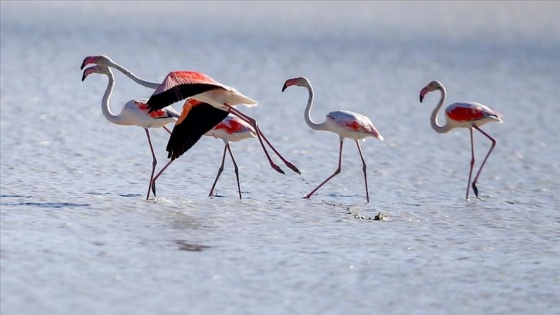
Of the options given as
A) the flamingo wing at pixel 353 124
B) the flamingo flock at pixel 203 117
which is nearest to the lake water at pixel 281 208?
the flamingo flock at pixel 203 117

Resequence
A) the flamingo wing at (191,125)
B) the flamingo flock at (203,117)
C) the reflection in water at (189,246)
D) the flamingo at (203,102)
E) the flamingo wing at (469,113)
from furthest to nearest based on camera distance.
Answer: the flamingo wing at (469,113) < the flamingo wing at (191,125) < the flamingo flock at (203,117) < the flamingo at (203,102) < the reflection in water at (189,246)

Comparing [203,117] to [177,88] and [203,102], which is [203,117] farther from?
[177,88]

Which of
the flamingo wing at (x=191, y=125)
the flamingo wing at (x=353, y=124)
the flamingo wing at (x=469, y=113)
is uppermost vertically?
the flamingo wing at (x=469, y=113)

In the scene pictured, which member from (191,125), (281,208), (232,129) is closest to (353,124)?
(232,129)

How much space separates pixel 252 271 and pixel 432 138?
24.5 ft

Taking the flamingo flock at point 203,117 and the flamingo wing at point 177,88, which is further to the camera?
the flamingo flock at point 203,117

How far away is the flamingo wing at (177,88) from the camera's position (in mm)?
7723

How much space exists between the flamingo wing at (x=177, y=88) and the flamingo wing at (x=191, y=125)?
0.87 metres

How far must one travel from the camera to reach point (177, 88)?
785cm

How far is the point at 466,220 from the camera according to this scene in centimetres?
920

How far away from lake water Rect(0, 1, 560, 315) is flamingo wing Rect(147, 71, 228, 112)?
2.72ft

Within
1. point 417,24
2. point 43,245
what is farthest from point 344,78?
point 417,24

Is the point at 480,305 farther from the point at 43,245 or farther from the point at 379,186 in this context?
the point at 379,186

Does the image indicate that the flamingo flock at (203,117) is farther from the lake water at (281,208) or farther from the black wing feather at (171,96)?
the lake water at (281,208)
